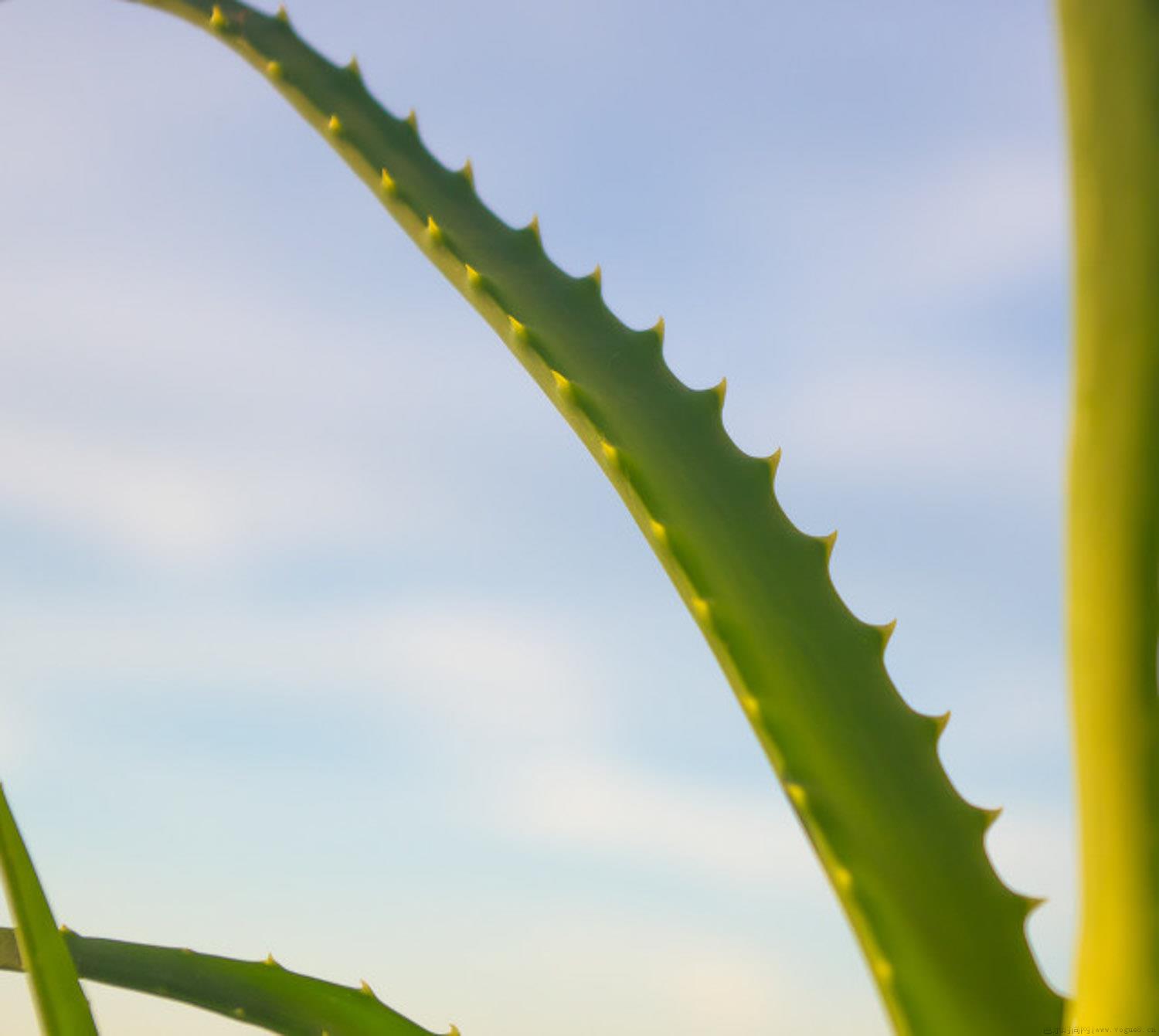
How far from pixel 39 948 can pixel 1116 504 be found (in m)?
0.36

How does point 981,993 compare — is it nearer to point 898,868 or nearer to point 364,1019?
point 898,868

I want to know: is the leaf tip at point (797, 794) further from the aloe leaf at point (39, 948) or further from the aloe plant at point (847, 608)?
the aloe leaf at point (39, 948)

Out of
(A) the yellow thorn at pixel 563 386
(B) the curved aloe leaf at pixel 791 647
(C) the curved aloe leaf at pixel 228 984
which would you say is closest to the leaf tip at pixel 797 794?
(B) the curved aloe leaf at pixel 791 647

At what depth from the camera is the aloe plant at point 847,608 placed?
224 millimetres

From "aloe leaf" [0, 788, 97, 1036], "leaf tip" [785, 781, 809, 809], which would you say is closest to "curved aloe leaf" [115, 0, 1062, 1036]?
"leaf tip" [785, 781, 809, 809]

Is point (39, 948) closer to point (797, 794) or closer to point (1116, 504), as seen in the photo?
point (797, 794)

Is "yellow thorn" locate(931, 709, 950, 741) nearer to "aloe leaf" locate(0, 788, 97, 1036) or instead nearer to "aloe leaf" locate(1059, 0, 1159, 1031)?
"aloe leaf" locate(1059, 0, 1159, 1031)

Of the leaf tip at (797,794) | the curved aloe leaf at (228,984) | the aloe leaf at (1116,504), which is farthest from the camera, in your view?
the curved aloe leaf at (228,984)

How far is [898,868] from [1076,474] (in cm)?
13

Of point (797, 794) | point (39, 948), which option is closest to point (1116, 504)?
point (797, 794)

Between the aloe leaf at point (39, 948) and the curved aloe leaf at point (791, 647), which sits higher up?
the curved aloe leaf at point (791, 647)

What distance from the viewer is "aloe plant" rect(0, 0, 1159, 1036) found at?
0.74 feet

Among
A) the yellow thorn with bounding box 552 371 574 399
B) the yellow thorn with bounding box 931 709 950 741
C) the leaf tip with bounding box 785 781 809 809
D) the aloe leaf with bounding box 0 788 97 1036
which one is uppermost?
the yellow thorn with bounding box 552 371 574 399

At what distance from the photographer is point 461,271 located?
1.43 ft
